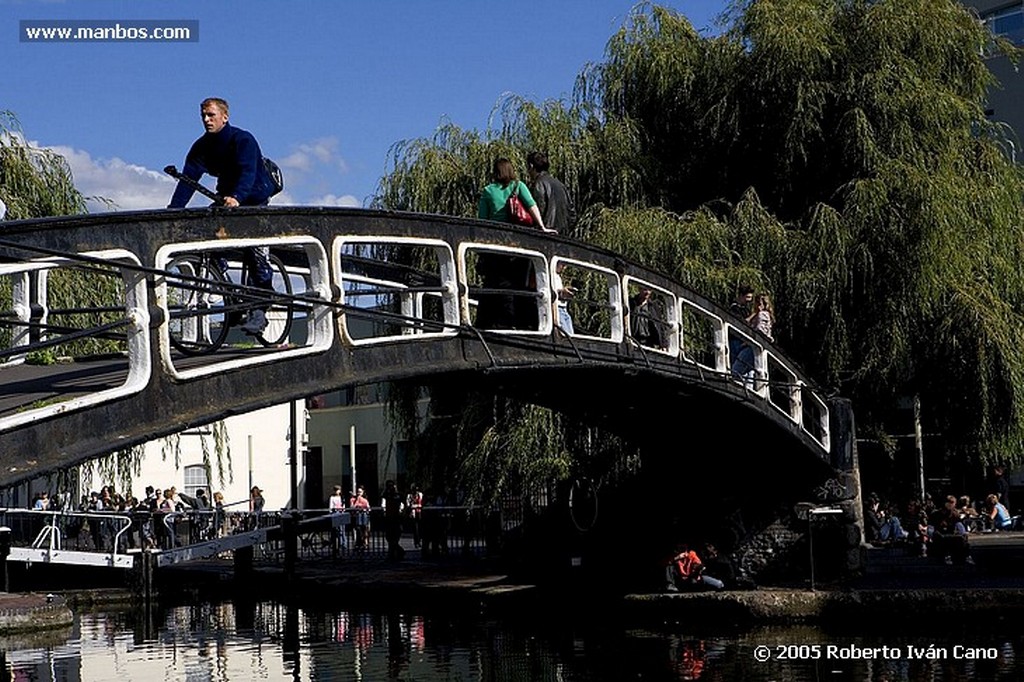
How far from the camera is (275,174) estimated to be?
9344 millimetres

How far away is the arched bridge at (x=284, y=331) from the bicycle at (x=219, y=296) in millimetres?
25

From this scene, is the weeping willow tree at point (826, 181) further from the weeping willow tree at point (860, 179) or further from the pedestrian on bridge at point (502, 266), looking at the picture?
the pedestrian on bridge at point (502, 266)

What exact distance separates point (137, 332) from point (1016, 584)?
39.4 feet

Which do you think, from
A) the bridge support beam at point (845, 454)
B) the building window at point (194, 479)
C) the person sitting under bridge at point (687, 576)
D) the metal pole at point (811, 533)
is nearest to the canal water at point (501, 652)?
the person sitting under bridge at point (687, 576)

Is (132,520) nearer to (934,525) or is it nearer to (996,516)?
(934,525)

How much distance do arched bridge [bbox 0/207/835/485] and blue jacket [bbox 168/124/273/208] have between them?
1.40 feet

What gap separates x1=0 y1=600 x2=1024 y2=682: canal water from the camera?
1395cm

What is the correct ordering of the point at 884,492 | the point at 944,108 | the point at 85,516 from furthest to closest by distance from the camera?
the point at 884,492, the point at 85,516, the point at 944,108

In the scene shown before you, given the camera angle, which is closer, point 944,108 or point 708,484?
point 708,484

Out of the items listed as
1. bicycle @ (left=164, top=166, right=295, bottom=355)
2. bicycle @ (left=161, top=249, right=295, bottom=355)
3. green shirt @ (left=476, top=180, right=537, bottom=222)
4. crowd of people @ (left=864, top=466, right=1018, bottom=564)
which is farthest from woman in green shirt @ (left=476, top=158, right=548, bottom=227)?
crowd of people @ (left=864, top=466, right=1018, bottom=564)

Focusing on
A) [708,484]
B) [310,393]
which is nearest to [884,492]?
[708,484]

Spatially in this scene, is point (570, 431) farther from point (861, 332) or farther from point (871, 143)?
point (871, 143)

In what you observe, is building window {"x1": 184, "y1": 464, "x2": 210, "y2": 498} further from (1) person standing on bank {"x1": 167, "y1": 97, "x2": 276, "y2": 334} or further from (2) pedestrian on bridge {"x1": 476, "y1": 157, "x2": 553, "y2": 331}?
(1) person standing on bank {"x1": 167, "y1": 97, "x2": 276, "y2": 334}

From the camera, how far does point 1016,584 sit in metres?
16.6
